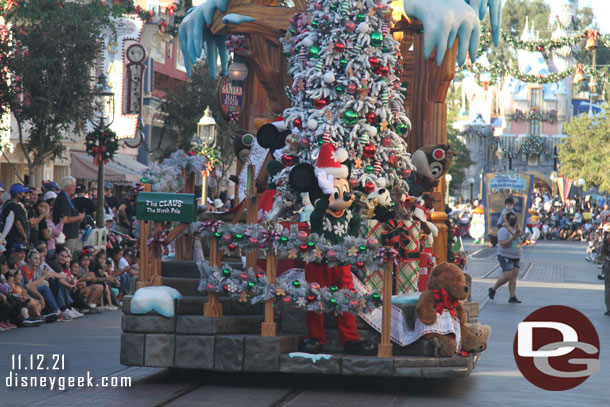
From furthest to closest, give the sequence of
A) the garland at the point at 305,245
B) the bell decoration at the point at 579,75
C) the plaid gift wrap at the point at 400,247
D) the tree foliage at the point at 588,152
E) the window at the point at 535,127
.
A: the window at the point at 535,127
the tree foliage at the point at 588,152
the bell decoration at the point at 579,75
the plaid gift wrap at the point at 400,247
the garland at the point at 305,245

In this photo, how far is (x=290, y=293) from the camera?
9.83 meters

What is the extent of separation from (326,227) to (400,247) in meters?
0.70

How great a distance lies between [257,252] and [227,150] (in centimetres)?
2992

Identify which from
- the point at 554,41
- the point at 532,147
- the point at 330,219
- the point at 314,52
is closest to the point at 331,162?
the point at 330,219

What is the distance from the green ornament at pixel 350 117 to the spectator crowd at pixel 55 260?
2734 mm

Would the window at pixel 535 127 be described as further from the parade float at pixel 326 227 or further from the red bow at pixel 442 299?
the red bow at pixel 442 299

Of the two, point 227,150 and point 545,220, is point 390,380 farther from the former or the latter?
point 545,220

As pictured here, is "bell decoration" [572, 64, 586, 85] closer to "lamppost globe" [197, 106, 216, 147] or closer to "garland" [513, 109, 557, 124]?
"lamppost globe" [197, 106, 216, 147]

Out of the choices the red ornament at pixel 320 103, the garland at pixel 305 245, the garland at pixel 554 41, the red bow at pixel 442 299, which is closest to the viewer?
the garland at pixel 305 245

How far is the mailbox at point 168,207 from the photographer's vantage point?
10672 millimetres

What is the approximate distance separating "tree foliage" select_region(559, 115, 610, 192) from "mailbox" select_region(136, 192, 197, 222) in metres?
51.8

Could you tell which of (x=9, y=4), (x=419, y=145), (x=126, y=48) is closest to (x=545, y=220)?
(x=126, y=48)

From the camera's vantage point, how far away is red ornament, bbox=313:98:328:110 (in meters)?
11.5

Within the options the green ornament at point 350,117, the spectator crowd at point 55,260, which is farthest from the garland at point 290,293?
the spectator crowd at point 55,260
